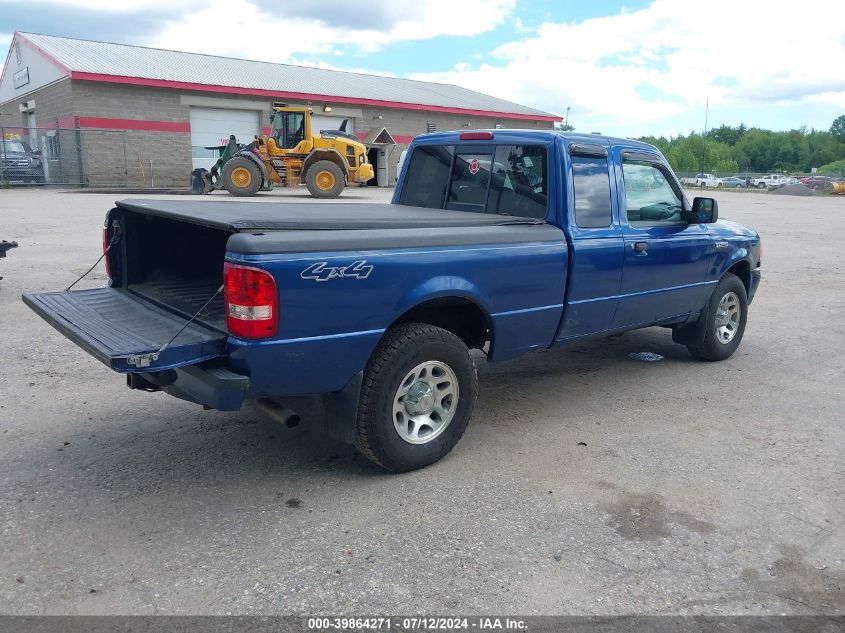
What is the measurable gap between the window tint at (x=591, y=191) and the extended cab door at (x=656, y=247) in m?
0.18

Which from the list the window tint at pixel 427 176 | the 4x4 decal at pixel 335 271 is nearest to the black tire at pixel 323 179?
the window tint at pixel 427 176

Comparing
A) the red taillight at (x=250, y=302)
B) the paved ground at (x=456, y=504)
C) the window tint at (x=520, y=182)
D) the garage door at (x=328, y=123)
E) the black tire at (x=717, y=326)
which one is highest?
the garage door at (x=328, y=123)

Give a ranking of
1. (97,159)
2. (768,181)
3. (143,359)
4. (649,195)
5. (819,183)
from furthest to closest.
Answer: (768,181) → (819,183) → (97,159) → (649,195) → (143,359)

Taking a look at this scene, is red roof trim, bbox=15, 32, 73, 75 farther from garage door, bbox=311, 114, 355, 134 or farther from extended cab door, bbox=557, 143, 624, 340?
extended cab door, bbox=557, 143, 624, 340

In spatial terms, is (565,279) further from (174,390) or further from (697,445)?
(174,390)

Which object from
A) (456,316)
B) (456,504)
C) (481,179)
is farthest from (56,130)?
(456,504)

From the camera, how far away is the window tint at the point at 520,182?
499cm

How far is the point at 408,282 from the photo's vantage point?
153 inches

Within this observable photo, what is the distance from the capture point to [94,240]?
43.2 feet

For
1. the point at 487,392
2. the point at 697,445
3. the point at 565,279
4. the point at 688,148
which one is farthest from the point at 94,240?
the point at 688,148

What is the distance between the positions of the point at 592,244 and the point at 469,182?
1092mm

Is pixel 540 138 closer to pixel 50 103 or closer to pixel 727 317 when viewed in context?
pixel 727 317

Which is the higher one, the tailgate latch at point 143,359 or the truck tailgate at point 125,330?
the truck tailgate at point 125,330

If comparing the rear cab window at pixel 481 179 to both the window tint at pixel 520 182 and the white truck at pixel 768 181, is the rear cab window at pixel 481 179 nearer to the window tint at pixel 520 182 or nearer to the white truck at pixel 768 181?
the window tint at pixel 520 182
